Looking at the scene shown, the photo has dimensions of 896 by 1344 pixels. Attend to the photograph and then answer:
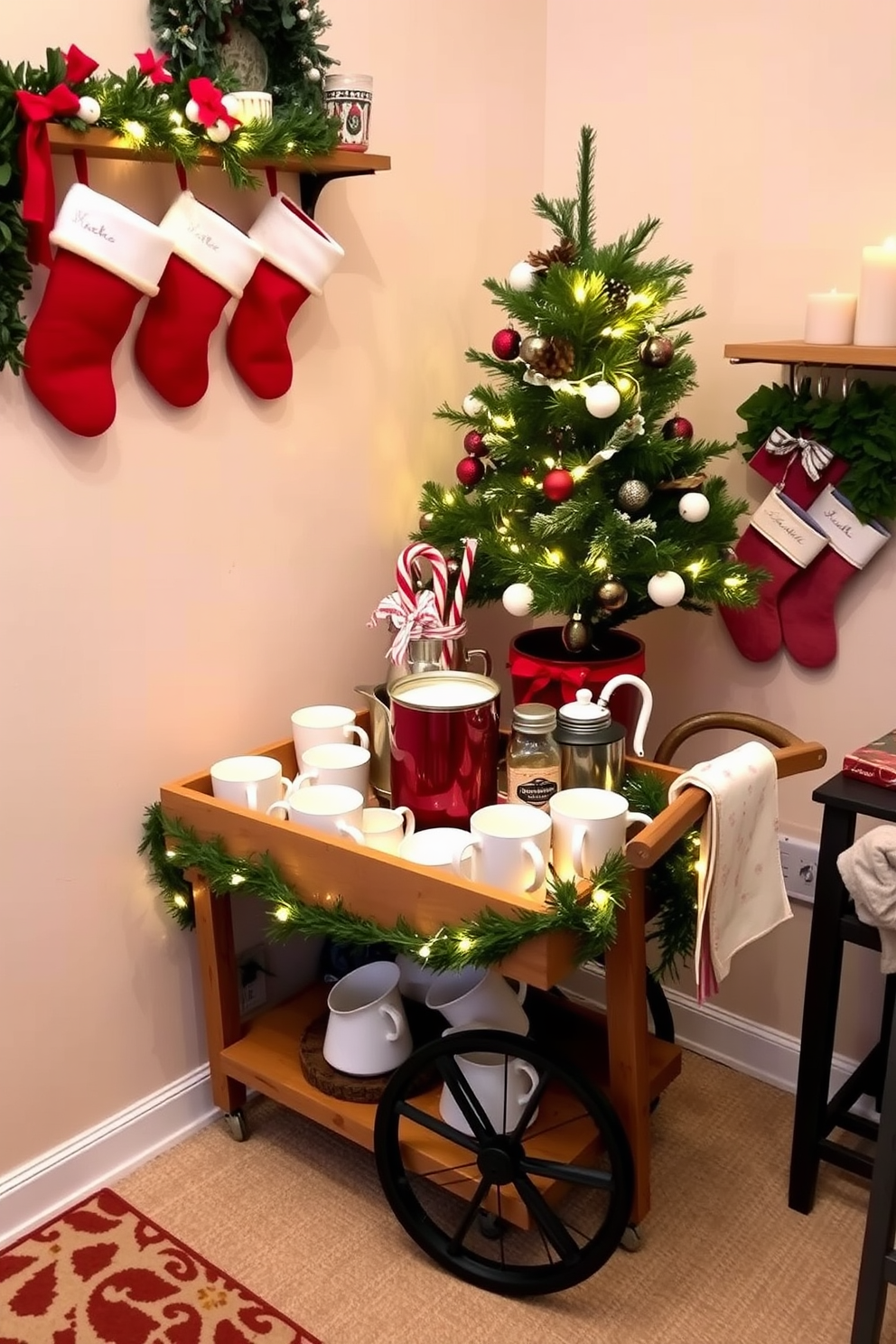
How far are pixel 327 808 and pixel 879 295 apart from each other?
112 centimetres

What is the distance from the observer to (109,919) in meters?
1.88

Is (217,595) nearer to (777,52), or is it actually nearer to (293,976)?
(293,976)

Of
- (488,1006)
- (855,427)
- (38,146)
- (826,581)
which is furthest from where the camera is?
(826,581)

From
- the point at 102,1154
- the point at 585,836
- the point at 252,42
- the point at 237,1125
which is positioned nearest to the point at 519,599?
the point at 585,836

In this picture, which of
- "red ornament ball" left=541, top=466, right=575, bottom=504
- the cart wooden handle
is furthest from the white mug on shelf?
"red ornament ball" left=541, top=466, right=575, bottom=504

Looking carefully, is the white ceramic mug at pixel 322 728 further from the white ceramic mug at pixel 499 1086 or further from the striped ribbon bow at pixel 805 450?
the striped ribbon bow at pixel 805 450

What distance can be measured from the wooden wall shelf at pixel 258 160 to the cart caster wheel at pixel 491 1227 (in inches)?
62.3

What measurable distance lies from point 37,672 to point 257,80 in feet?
2.98

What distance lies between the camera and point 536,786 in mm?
1744

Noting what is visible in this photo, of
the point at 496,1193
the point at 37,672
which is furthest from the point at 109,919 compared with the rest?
the point at 496,1193

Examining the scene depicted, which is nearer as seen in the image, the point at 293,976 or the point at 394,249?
the point at 394,249

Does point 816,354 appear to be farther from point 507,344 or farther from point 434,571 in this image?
point 434,571

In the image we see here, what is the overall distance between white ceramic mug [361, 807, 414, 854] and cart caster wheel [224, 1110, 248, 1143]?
61cm

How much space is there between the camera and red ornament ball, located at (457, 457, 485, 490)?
198cm
